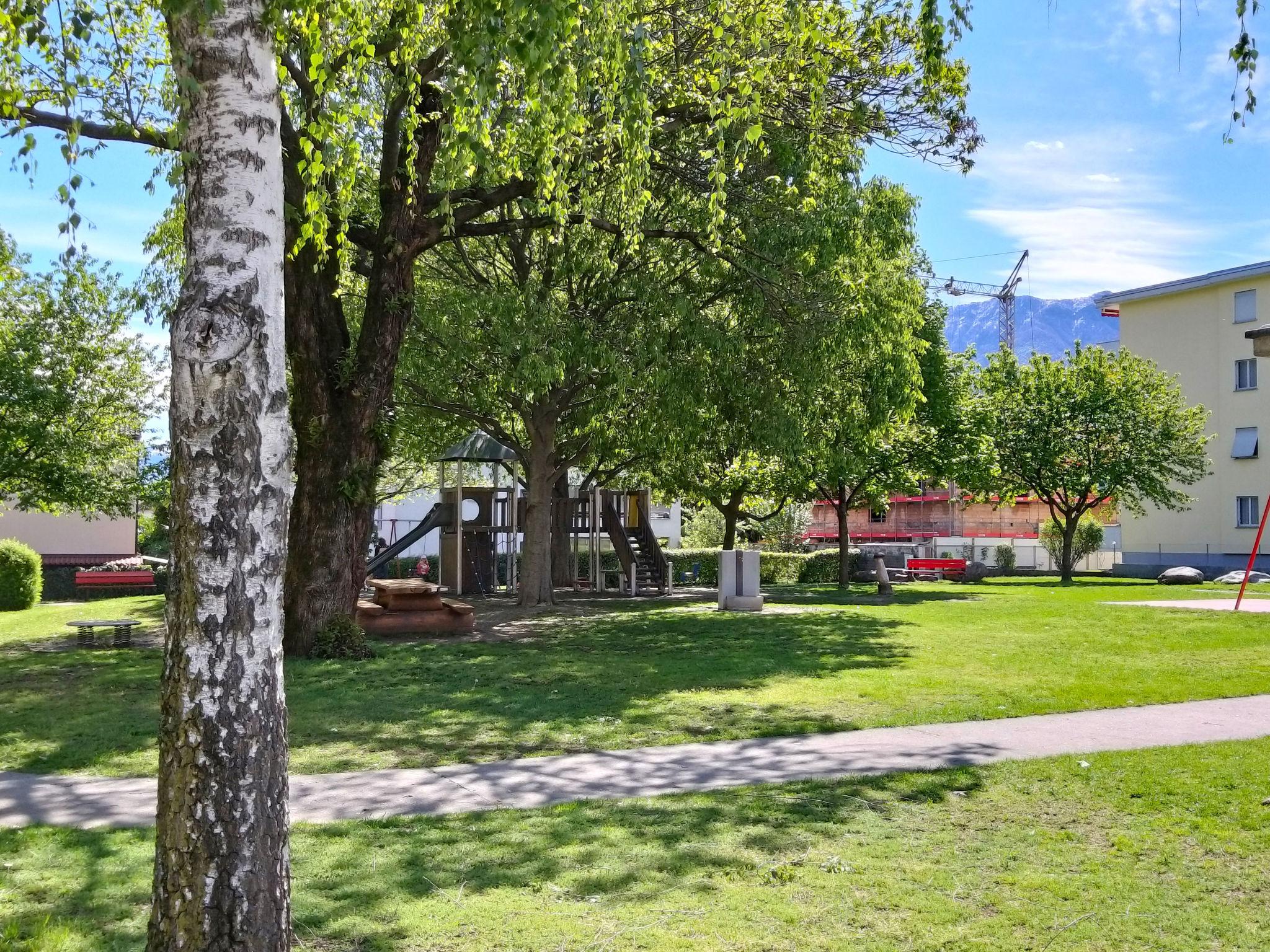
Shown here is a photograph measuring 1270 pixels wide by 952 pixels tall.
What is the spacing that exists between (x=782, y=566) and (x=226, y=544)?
39686 millimetres

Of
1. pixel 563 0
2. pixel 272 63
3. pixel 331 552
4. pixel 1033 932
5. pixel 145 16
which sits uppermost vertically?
pixel 145 16

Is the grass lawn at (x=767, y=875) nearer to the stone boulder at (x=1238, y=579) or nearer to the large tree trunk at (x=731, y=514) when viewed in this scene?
the large tree trunk at (x=731, y=514)

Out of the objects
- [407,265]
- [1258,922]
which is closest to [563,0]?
[1258,922]

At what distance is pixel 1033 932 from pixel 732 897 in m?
1.25

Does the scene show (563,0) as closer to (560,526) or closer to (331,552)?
(331,552)

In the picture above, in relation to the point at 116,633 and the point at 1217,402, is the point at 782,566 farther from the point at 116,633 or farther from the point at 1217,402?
the point at 116,633

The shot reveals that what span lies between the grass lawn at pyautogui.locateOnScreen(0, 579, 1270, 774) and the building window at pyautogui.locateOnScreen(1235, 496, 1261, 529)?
29.0m

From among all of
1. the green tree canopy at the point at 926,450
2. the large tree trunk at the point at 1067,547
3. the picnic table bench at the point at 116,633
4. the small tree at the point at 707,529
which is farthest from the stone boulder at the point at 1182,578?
the picnic table bench at the point at 116,633

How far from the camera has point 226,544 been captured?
3.80 meters

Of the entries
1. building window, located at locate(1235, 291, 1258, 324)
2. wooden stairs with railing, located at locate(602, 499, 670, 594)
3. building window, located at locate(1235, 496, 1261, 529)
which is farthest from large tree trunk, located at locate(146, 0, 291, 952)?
building window, located at locate(1235, 291, 1258, 324)

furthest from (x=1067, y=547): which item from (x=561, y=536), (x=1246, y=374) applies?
(x=561, y=536)

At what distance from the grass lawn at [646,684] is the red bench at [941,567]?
858 inches

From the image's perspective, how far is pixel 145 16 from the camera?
41.3 feet

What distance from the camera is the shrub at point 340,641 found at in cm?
1441
